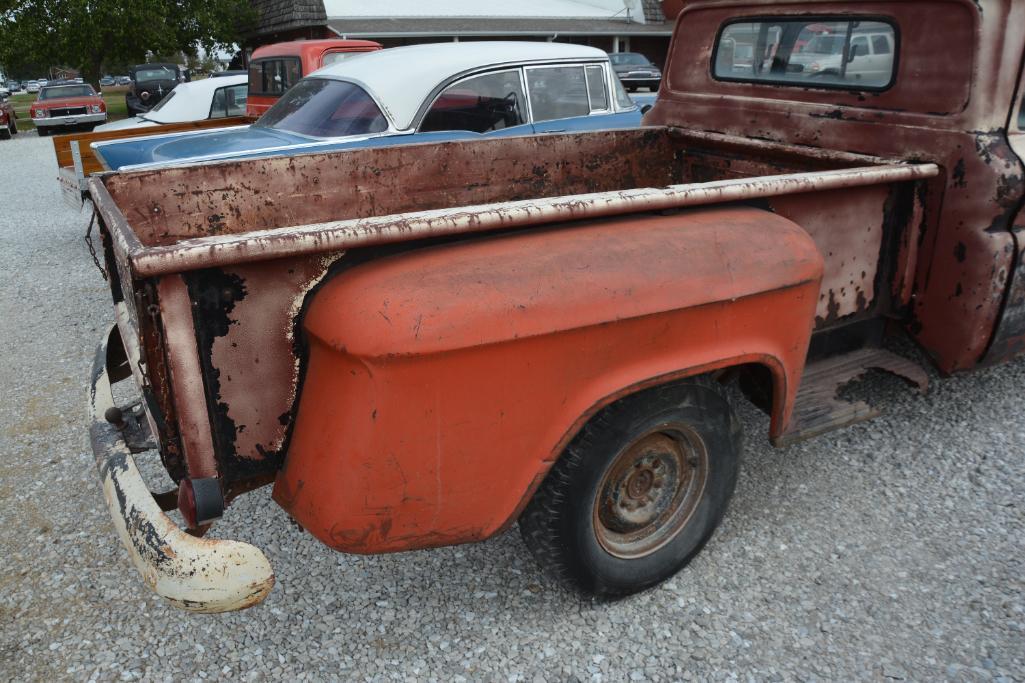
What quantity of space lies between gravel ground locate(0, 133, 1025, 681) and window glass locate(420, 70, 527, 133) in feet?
10.0

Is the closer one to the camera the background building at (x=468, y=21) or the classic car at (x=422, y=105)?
the classic car at (x=422, y=105)

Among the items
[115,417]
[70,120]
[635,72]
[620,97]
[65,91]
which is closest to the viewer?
[115,417]

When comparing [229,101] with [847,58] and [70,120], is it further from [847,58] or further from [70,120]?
[70,120]

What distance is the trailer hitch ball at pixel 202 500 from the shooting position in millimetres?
1854

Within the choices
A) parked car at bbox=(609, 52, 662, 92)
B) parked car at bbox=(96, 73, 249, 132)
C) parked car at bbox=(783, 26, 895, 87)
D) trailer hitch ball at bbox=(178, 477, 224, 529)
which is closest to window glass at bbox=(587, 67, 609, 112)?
parked car at bbox=(783, 26, 895, 87)

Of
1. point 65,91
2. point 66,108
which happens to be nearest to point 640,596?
point 66,108

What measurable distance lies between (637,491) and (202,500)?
1.24 m

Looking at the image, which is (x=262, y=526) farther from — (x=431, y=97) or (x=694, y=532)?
(x=431, y=97)

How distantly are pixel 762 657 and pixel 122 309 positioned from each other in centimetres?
215

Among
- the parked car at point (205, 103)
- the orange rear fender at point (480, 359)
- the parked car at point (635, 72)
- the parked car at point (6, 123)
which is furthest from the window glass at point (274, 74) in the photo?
the parked car at point (6, 123)

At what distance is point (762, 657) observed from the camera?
7.33 ft

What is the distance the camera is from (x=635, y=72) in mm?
16422

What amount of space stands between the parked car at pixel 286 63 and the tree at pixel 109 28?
17.2m

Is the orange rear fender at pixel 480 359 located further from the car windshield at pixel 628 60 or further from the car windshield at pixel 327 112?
the car windshield at pixel 628 60
